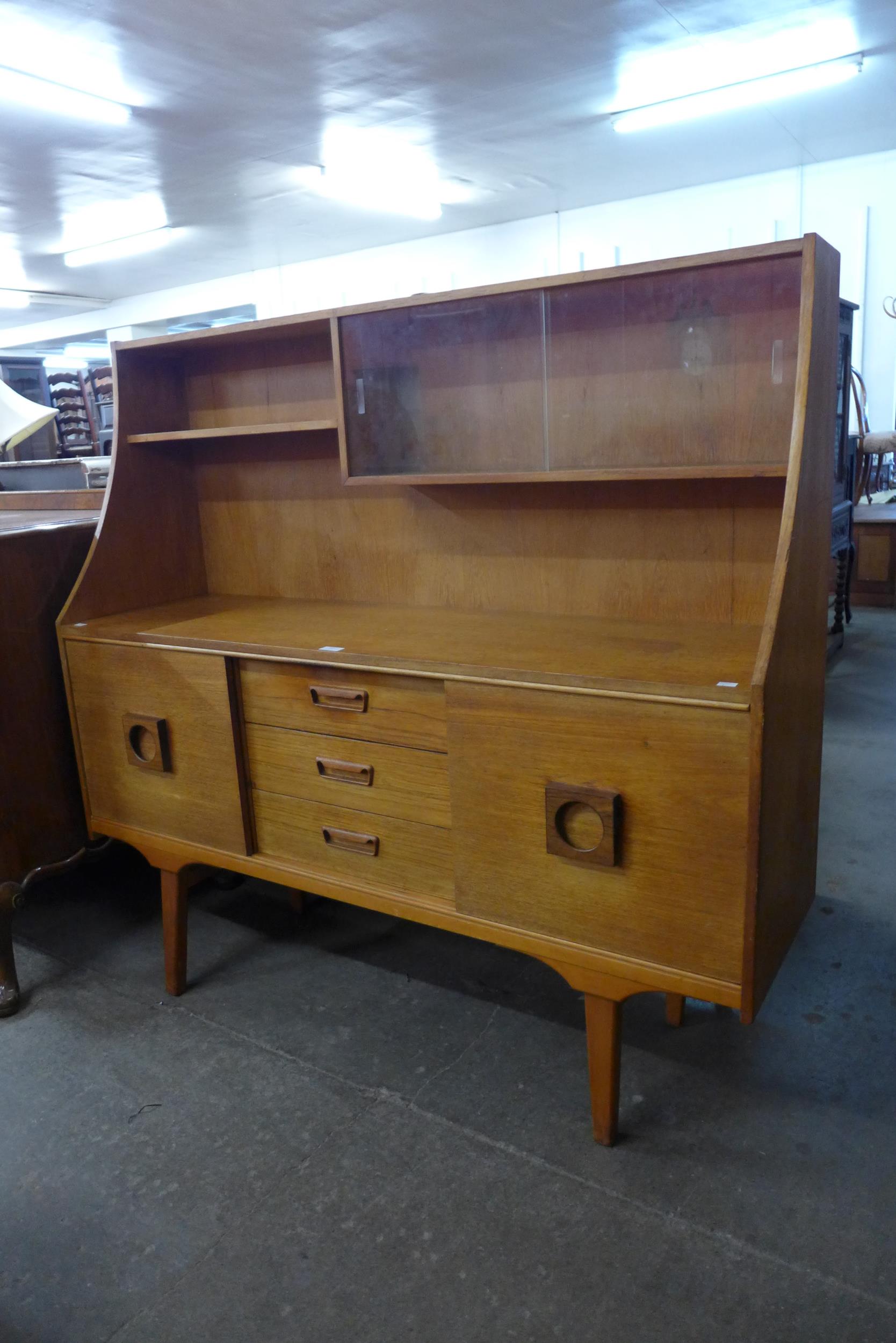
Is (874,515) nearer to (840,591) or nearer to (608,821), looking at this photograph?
(840,591)

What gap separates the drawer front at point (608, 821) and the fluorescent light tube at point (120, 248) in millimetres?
8670

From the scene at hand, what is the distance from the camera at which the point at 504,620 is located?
1.97 metres

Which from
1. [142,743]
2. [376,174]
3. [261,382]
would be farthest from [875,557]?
[142,743]

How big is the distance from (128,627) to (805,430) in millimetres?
1440

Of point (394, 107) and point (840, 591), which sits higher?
point (394, 107)

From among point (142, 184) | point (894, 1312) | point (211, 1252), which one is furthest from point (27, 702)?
point (142, 184)

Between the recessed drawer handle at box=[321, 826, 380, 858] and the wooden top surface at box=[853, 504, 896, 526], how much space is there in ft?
16.5

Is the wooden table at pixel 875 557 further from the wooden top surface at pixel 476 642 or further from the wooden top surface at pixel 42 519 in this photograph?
the wooden top surface at pixel 42 519

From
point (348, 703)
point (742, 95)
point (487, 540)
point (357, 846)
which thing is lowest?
point (357, 846)

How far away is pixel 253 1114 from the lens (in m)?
1.74

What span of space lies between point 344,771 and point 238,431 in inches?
31.0

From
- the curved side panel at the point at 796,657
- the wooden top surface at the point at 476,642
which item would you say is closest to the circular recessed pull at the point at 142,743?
the wooden top surface at the point at 476,642

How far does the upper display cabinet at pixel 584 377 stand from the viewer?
1659 mm

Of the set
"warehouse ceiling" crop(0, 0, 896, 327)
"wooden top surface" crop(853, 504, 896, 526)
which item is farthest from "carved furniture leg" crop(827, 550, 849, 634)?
"warehouse ceiling" crop(0, 0, 896, 327)
